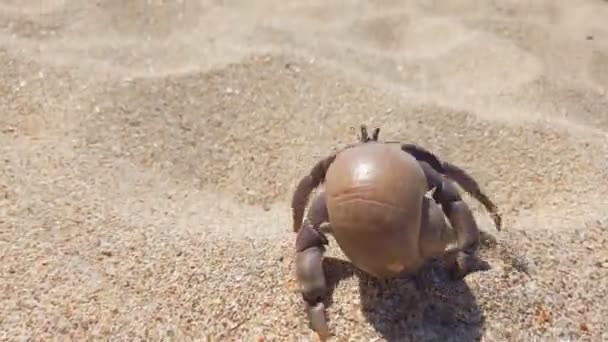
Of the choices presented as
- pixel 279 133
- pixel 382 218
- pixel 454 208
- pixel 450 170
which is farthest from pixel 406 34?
pixel 382 218

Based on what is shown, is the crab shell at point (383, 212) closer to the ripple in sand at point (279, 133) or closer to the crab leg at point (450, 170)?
the crab leg at point (450, 170)

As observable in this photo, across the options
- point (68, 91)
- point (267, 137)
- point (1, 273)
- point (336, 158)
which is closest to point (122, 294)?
point (1, 273)

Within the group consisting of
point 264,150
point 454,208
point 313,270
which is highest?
point 454,208

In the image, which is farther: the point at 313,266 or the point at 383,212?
the point at 313,266

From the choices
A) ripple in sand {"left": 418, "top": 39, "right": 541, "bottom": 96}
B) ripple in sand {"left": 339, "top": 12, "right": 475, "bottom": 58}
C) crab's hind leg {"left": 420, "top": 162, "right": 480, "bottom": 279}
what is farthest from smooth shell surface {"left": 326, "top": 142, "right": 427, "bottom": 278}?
ripple in sand {"left": 339, "top": 12, "right": 475, "bottom": 58}

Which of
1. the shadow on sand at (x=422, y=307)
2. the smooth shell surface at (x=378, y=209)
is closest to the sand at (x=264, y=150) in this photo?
the shadow on sand at (x=422, y=307)

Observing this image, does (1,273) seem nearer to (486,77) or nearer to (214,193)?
(214,193)

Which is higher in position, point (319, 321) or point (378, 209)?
point (378, 209)

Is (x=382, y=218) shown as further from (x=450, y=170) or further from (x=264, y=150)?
(x=264, y=150)
